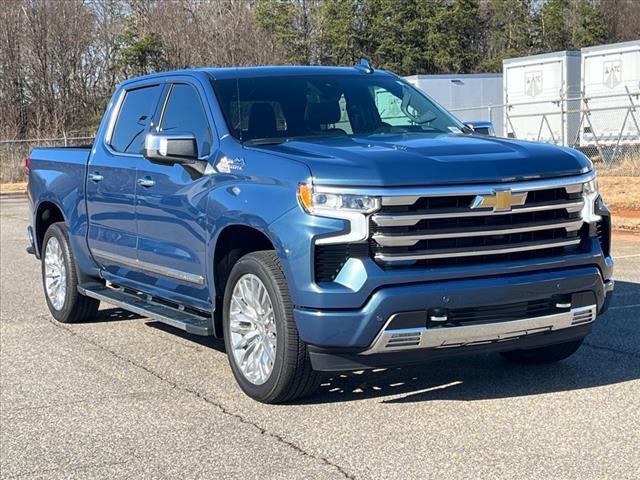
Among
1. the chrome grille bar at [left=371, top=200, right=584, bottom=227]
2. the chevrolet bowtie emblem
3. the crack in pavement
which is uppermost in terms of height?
the chevrolet bowtie emblem

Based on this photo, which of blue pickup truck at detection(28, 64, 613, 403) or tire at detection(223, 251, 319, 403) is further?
tire at detection(223, 251, 319, 403)

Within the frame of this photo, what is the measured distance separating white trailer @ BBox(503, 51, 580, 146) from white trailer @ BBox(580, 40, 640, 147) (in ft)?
2.40

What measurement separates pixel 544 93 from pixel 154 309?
82.7 feet

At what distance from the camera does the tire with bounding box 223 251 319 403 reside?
5441 mm

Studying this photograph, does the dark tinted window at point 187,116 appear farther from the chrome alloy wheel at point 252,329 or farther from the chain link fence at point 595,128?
the chain link fence at point 595,128

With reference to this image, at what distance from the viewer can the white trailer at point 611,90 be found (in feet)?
87.2

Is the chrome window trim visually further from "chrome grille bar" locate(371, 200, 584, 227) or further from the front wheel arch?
"chrome grille bar" locate(371, 200, 584, 227)

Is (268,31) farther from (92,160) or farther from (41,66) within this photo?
(92,160)

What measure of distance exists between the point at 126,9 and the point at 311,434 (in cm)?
5259

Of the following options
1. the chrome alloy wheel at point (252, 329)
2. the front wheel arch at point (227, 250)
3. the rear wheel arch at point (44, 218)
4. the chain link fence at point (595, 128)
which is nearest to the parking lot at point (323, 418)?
the chrome alloy wheel at point (252, 329)

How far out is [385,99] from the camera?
23.7ft

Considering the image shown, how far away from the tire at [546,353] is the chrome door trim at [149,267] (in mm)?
2193

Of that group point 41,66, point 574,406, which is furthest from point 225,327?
point 41,66

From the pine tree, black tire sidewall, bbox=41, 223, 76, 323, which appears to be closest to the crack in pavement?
black tire sidewall, bbox=41, 223, 76, 323
